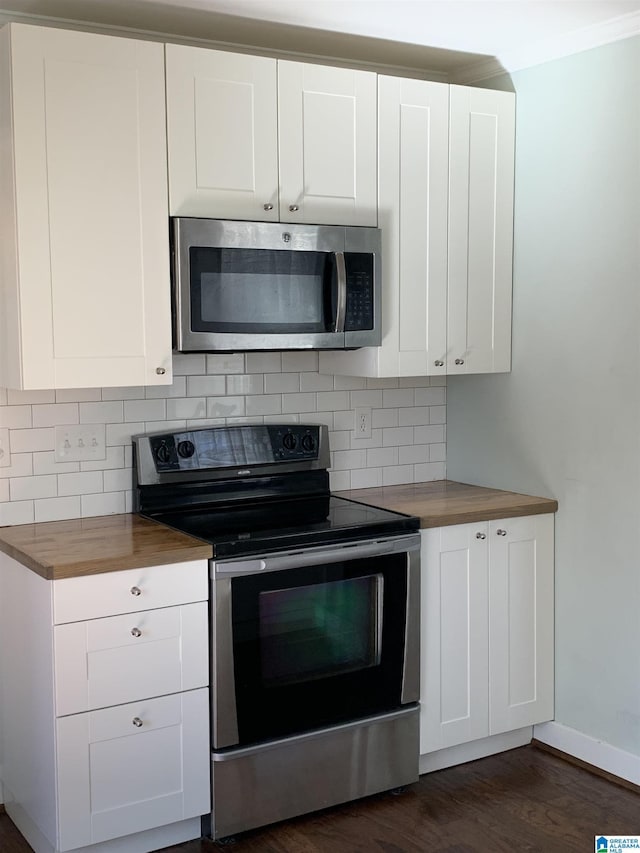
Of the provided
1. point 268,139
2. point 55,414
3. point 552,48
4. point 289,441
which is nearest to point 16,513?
point 55,414

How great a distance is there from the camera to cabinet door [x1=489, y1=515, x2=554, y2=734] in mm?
3408

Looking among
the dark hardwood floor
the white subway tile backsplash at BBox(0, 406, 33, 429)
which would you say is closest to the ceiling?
Result: the white subway tile backsplash at BBox(0, 406, 33, 429)

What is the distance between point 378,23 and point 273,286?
2.94ft

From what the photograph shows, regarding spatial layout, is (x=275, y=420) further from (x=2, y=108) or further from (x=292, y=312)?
(x=2, y=108)

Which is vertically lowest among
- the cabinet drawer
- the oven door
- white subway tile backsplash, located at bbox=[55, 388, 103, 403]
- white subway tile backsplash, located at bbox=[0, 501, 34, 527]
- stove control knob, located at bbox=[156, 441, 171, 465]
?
the oven door

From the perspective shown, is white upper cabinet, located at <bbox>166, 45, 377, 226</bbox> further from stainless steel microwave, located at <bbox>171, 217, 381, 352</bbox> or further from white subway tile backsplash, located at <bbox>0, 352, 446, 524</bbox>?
white subway tile backsplash, located at <bbox>0, 352, 446, 524</bbox>

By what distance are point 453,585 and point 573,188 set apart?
4.54 feet

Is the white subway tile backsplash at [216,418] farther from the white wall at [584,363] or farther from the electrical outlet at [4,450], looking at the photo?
the white wall at [584,363]

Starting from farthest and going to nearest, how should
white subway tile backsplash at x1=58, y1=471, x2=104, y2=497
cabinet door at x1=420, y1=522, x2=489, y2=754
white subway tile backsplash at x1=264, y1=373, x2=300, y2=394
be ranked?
1. white subway tile backsplash at x1=264, y1=373, x2=300, y2=394
2. cabinet door at x1=420, y1=522, x2=489, y2=754
3. white subway tile backsplash at x1=58, y1=471, x2=104, y2=497

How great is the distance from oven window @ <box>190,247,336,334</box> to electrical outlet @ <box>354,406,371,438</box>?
2.03ft

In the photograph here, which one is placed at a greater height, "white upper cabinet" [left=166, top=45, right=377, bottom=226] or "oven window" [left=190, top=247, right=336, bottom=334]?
"white upper cabinet" [left=166, top=45, right=377, bottom=226]

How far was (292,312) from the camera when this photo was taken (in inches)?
123

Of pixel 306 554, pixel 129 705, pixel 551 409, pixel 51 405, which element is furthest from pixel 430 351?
pixel 129 705

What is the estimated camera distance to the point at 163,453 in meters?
3.23
